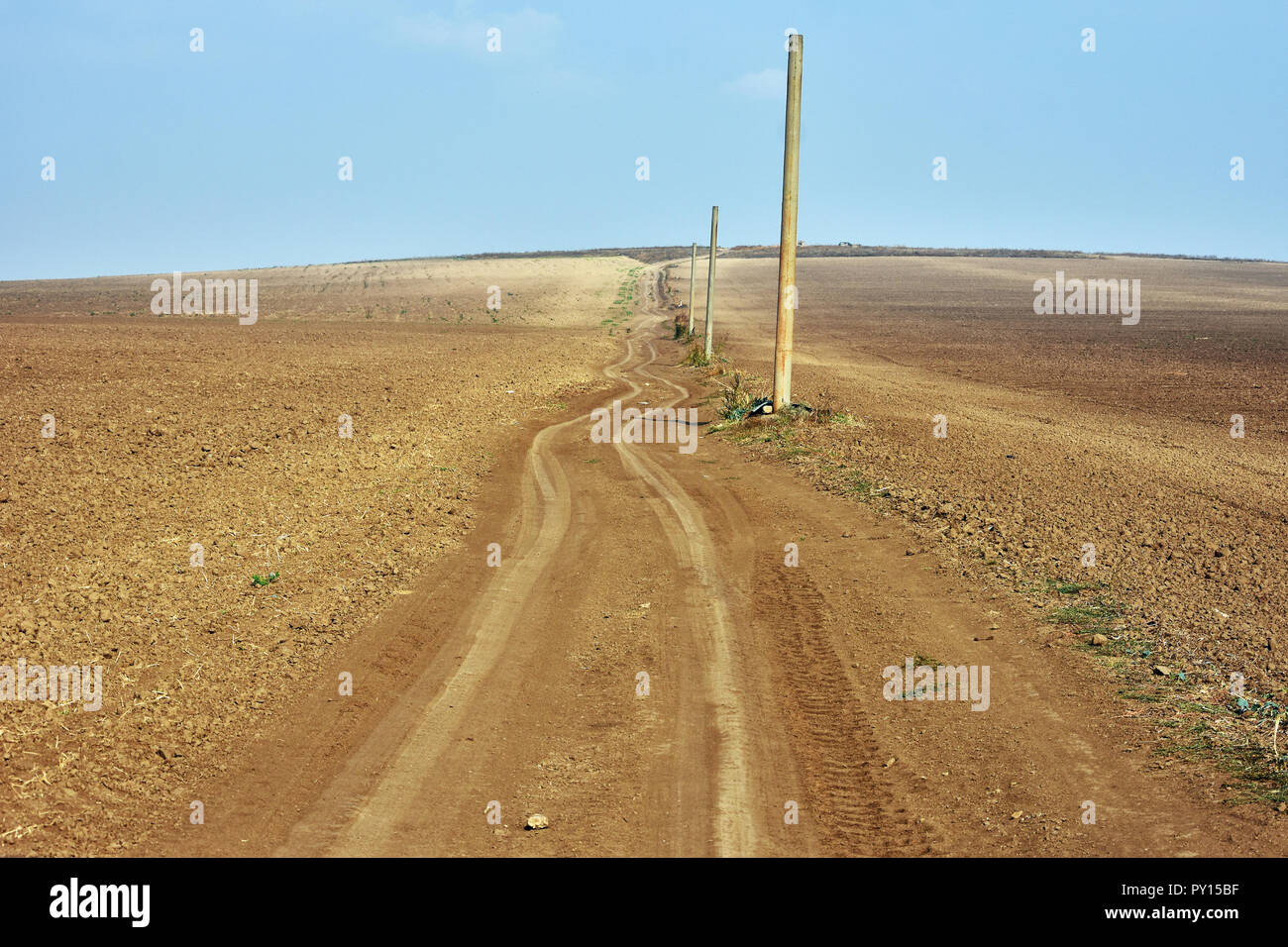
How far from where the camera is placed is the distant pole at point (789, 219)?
1873 cm

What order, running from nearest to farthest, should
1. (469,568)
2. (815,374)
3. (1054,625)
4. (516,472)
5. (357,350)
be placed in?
(1054,625), (469,568), (516,472), (815,374), (357,350)

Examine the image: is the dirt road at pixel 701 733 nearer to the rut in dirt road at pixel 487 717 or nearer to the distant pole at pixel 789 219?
the rut in dirt road at pixel 487 717

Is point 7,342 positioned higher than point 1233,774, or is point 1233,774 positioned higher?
point 7,342

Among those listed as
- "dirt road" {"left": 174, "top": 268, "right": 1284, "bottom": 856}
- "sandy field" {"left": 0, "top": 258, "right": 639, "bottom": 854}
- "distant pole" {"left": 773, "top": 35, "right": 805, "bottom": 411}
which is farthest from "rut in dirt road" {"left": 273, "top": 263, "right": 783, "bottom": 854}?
"distant pole" {"left": 773, "top": 35, "right": 805, "bottom": 411}

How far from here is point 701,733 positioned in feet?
20.9

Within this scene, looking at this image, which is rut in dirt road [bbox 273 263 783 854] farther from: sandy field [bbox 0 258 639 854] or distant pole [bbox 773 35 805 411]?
distant pole [bbox 773 35 805 411]

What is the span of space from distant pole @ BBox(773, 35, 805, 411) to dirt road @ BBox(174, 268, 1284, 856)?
350 inches

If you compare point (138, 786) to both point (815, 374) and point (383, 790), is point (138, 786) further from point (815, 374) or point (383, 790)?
point (815, 374)
